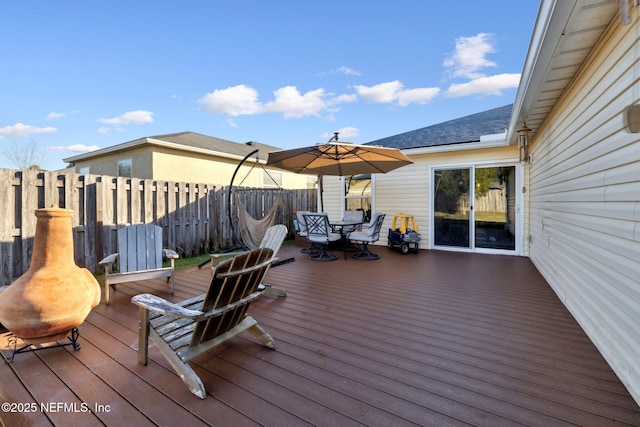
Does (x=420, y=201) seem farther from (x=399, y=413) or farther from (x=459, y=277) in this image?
(x=399, y=413)

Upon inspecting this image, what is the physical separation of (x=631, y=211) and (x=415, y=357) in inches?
66.4

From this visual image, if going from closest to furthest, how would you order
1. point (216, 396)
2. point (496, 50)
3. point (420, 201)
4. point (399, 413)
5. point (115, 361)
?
point (399, 413)
point (216, 396)
point (115, 361)
point (420, 201)
point (496, 50)

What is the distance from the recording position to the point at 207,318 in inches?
71.0

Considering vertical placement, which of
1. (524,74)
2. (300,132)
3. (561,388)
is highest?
(300,132)

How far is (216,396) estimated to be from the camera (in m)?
1.69

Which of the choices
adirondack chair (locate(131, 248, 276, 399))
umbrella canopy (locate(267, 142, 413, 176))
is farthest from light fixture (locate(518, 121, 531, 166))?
adirondack chair (locate(131, 248, 276, 399))

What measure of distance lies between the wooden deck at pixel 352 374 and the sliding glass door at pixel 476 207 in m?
3.62

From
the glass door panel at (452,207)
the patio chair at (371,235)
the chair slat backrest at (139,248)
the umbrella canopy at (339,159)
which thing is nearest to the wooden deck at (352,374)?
the chair slat backrest at (139,248)

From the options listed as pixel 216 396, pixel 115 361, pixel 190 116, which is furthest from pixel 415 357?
pixel 190 116

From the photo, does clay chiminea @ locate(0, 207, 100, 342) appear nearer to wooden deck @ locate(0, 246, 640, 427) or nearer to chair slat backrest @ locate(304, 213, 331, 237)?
wooden deck @ locate(0, 246, 640, 427)

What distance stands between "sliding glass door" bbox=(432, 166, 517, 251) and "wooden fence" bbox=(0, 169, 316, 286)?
16.9ft

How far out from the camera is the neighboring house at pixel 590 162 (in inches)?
71.4

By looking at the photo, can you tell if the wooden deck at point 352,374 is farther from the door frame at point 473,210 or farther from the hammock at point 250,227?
the door frame at point 473,210

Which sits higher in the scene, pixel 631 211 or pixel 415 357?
pixel 631 211
